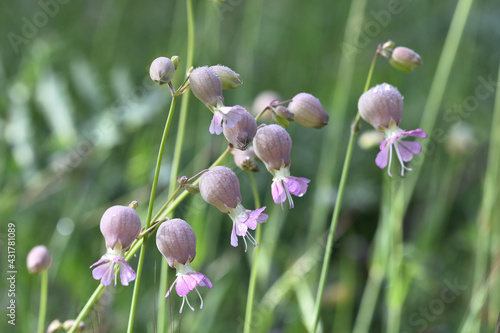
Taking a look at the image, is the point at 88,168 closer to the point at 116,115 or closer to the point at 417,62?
the point at 116,115

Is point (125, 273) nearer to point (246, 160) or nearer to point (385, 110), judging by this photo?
point (246, 160)

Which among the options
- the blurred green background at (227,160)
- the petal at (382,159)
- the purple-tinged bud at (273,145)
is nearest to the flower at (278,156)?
the purple-tinged bud at (273,145)

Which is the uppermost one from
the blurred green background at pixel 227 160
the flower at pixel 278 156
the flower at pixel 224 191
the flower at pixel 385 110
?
the flower at pixel 385 110

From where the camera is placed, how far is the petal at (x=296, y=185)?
83cm

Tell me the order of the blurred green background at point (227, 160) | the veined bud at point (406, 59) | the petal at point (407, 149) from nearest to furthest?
1. the petal at point (407, 149)
2. the veined bud at point (406, 59)
3. the blurred green background at point (227, 160)

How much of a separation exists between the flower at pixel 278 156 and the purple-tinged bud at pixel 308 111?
10cm

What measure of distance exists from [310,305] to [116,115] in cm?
95

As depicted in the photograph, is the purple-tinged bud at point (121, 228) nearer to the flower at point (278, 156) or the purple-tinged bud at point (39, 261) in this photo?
the flower at point (278, 156)

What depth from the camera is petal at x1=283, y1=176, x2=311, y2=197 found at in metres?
0.83

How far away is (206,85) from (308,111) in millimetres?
199

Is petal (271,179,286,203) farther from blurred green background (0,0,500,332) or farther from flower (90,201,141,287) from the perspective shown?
blurred green background (0,0,500,332)

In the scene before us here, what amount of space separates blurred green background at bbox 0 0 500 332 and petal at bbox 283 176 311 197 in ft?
1.67

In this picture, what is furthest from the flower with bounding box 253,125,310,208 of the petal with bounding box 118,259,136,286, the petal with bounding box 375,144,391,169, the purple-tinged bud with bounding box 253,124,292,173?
the petal with bounding box 118,259,136,286

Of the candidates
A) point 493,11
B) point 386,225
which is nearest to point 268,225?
point 386,225
